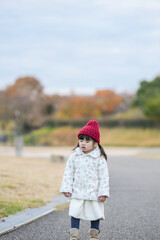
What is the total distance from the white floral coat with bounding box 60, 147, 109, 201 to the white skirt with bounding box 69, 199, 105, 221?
7 cm

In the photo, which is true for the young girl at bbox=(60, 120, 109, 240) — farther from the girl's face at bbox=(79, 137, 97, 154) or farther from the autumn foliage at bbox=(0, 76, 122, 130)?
the autumn foliage at bbox=(0, 76, 122, 130)

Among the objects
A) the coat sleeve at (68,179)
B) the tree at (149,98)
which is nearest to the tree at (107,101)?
the tree at (149,98)

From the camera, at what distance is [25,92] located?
6869 cm

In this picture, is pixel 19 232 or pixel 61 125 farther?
pixel 61 125

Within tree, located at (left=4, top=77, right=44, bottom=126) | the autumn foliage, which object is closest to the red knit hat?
the autumn foliage

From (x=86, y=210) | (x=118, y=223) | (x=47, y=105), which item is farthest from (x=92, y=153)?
(x=47, y=105)

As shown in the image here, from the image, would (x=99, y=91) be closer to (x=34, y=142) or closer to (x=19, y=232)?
(x=34, y=142)

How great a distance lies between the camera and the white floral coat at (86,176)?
4.84 m

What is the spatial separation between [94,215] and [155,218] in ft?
7.34

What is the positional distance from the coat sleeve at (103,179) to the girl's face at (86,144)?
19 cm

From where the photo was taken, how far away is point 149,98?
49.3m

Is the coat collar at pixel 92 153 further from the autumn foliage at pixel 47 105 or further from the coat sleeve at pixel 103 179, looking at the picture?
the autumn foliage at pixel 47 105

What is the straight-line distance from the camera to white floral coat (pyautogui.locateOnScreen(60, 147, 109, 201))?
484 cm

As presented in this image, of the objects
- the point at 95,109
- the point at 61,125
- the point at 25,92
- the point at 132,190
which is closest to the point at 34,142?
the point at 61,125
